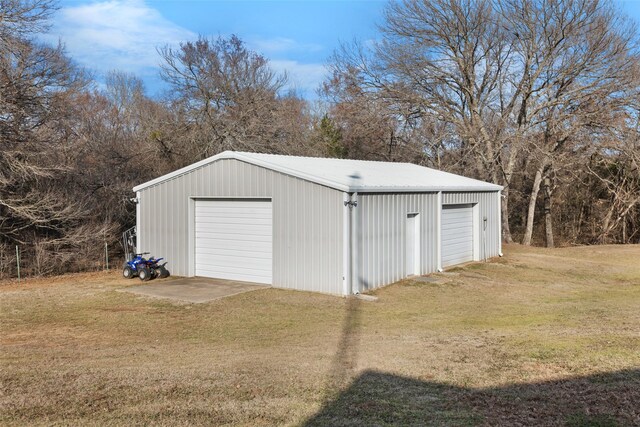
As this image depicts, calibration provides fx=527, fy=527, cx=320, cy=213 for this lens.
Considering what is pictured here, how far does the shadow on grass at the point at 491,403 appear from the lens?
4.35 meters

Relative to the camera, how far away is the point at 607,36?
21.7 meters

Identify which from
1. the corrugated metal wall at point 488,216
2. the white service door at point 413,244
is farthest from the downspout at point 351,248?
the corrugated metal wall at point 488,216

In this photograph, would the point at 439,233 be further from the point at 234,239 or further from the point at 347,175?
the point at 234,239

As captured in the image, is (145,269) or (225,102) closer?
(145,269)

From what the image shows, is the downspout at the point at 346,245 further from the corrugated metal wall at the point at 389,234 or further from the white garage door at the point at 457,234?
the white garage door at the point at 457,234

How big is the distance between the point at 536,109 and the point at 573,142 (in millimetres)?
2339

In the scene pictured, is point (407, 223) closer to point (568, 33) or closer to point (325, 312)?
Answer: point (325, 312)

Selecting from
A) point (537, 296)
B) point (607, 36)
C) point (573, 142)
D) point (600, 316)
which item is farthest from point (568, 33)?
point (600, 316)

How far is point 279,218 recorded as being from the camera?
480 inches

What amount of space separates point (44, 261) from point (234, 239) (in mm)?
6315

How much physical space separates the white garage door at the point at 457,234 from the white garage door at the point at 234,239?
549 centimetres

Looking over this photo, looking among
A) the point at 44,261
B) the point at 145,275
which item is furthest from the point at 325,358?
the point at 44,261

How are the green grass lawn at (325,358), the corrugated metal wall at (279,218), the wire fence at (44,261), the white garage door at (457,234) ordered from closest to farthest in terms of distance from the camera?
the green grass lawn at (325,358), the corrugated metal wall at (279,218), the wire fence at (44,261), the white garage door at (457,234)

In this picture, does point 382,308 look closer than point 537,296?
Yes
